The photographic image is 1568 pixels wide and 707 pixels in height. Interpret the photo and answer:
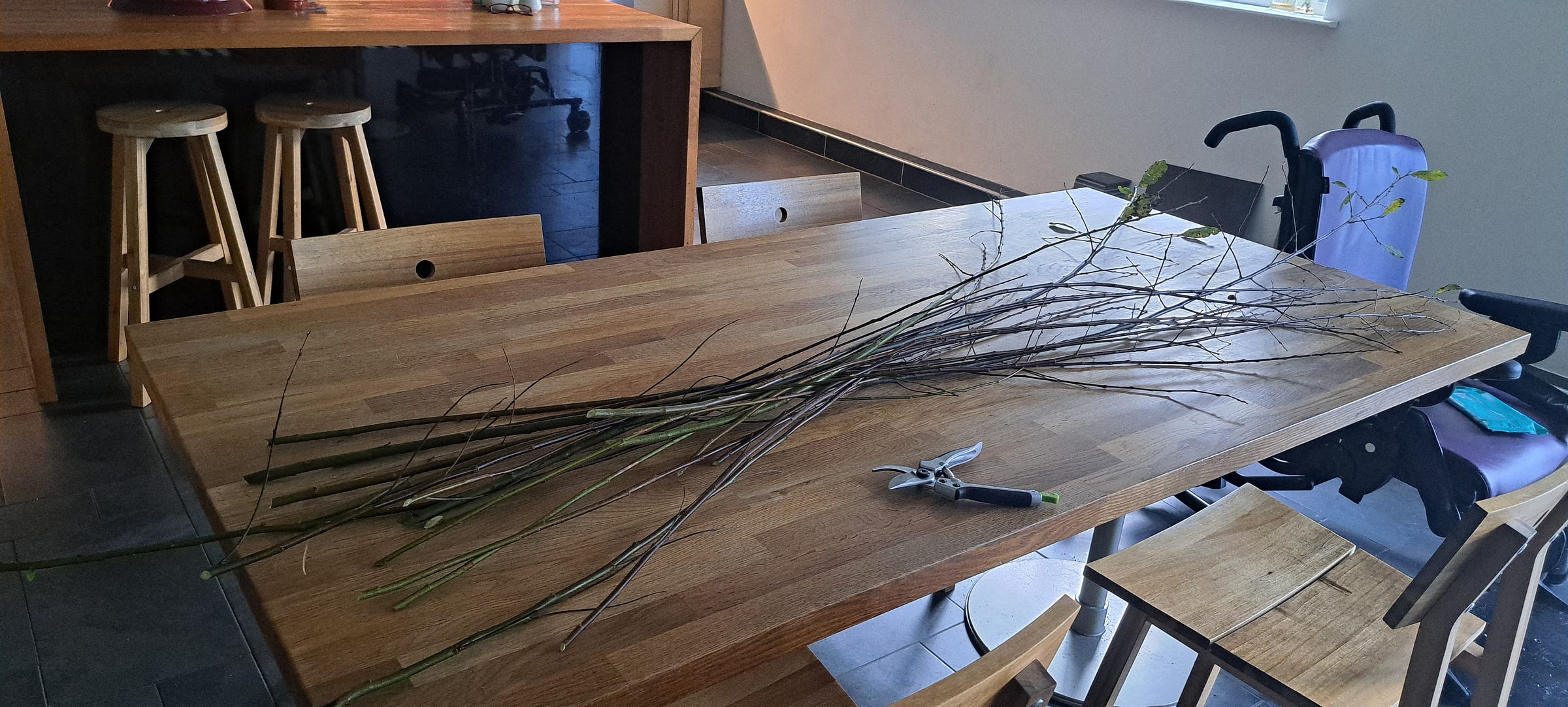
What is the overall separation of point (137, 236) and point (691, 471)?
226 cm

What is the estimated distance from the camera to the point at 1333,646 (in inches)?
57.5

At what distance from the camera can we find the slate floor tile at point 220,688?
1.91 metres

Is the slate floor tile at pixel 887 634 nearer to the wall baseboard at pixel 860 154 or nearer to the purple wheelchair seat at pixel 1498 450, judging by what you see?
the purple wheelchair seat at pixel 1498 450

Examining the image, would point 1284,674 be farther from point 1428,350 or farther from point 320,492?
point 320,492

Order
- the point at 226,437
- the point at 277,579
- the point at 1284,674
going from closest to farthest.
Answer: the point at 277,579 < the point at 226,437 < the point at 1284,674

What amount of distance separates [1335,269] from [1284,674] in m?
1.28

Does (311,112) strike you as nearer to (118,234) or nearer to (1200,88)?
(118,234)

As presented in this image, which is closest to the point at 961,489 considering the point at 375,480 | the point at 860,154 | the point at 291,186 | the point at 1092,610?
the point at 375,480

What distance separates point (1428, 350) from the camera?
1.86m

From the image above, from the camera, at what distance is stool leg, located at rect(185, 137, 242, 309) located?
285 centimetres

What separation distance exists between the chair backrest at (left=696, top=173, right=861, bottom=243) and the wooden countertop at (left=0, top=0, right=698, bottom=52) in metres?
1.17

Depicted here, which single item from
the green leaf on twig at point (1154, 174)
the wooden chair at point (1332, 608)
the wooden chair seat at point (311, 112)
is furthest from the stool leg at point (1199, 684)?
the wooden chair seat at point (311, 112)

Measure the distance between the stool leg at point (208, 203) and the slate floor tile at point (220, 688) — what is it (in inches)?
51.9

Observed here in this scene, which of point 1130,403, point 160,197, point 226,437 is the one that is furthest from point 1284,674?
point 160,197
